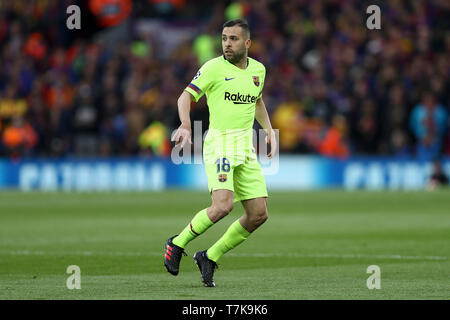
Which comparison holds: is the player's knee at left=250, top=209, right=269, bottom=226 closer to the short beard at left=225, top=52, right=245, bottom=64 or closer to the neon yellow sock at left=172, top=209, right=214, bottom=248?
the neon yellow sock at left=172, top=209, right=214, bottom=248

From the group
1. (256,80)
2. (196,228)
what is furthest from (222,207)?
(256,80)

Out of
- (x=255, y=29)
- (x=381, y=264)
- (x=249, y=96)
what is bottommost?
(x=381, y=264)

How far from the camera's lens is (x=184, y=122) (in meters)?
8.20

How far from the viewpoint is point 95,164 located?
2506cm

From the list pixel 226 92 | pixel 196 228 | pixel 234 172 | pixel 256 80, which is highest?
pixel 256 80

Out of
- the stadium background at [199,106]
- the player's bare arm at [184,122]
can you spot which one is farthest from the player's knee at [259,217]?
the stadium background at [199,106]

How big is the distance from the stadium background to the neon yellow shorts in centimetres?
750

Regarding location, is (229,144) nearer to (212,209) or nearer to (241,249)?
(212,209)

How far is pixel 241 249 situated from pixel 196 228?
352cm

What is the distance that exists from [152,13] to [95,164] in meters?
7.21

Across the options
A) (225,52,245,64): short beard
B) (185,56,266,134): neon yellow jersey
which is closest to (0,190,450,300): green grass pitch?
(185,56,266,134): neon yellow jersey

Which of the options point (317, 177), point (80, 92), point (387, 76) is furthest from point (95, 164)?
point (387, 76)

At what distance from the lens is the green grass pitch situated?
26.8 feet
